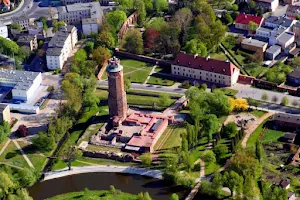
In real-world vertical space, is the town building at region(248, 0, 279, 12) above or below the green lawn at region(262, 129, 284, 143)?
above

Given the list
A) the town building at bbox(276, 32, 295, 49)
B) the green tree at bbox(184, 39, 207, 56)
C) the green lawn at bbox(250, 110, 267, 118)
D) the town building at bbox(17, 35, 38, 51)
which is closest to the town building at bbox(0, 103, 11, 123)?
the town building at bbox(17, 35, 38, 51)

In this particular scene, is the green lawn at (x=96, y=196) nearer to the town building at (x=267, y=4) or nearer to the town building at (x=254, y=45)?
the town building at (x=254, y=45)

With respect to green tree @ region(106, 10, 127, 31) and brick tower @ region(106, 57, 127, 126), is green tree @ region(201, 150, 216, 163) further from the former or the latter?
green tree @ region(106, 10, 127, 31)

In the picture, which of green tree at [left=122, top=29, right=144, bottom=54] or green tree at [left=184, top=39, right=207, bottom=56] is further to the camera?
green tree at [left=122, top=29, right=144, bottom=54]

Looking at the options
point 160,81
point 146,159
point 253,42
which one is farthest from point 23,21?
point 146,159

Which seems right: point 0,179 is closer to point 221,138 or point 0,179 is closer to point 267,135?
point 221,138

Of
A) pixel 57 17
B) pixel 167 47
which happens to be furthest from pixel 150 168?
pixel 57 17

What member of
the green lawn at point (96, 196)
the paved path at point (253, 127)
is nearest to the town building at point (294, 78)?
the paved path at point (253, 127)

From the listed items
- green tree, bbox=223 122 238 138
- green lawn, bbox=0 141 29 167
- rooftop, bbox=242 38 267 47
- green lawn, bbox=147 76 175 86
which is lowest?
Answer: green lawn, bbox=0 141 29 167
